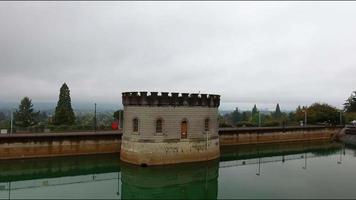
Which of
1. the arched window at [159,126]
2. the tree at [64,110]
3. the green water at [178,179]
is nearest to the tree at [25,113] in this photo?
the tree at [64,110]

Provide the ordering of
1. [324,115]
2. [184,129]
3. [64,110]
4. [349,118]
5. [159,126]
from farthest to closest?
[349,118]
[324,115]
[64,110]
[184,129]
[159,126]

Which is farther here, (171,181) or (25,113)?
(25,113)

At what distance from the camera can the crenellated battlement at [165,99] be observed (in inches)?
985

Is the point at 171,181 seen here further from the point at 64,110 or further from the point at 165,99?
the point at 64,110

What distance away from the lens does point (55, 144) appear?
28234 mm

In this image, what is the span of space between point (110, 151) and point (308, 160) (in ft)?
54.9

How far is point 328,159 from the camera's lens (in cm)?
3153

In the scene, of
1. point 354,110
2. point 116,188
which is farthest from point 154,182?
point 354,110

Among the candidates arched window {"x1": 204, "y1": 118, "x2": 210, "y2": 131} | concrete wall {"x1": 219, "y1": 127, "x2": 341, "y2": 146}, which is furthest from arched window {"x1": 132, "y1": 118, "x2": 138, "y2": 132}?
concrete wall {"x1": 219, "y1": 127, "x2": 341, "y2": 146}

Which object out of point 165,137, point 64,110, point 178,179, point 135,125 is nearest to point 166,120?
point 165,137

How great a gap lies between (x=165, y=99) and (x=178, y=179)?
582 cm

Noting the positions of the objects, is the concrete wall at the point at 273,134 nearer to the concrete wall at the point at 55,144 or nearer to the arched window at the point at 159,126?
the concrete wall at the point at 55,144

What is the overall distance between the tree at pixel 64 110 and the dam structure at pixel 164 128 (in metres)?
20.6

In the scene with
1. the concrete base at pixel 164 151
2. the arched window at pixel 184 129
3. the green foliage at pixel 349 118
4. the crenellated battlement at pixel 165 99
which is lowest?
the concrete base at pixel 164 151
